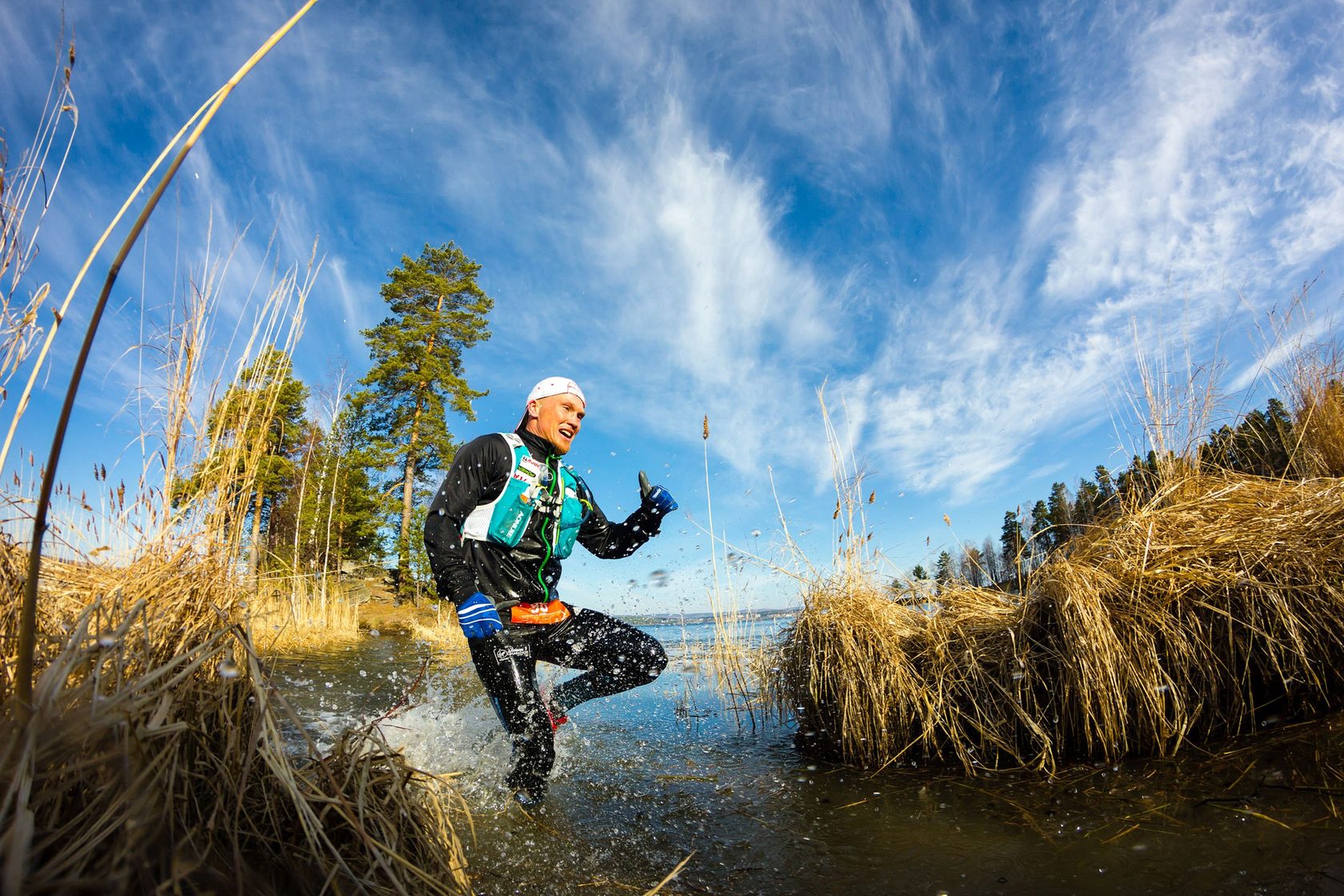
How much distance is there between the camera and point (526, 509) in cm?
340

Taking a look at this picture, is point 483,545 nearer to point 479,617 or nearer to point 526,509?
point 526,509

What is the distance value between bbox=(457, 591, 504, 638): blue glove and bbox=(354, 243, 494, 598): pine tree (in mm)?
18985

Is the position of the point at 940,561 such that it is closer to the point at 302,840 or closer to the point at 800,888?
A: the point at 800,888

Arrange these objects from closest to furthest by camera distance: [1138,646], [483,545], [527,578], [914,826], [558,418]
Result: [914,826] < [1138,646] < [483,545] < [527,578] < [558,418]

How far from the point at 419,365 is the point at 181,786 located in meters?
22.1

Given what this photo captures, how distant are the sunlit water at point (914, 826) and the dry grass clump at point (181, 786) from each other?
0.21m

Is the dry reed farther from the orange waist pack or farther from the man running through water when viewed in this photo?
the orange waist pack

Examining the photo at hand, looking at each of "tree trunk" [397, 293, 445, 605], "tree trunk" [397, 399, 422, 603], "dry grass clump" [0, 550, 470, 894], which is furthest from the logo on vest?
"tree trunk" [397, 293, 445, 605]

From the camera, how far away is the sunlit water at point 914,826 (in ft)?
5.90

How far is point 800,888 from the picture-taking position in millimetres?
1957

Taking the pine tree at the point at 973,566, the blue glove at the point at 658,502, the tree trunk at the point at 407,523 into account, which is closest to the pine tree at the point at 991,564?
the pine tree at the point at 973,566

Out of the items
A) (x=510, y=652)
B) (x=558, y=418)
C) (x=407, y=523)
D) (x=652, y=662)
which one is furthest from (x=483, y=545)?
(x=407, y=523)

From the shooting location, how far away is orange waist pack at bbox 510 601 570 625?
3.28m

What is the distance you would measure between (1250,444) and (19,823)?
237 inches
